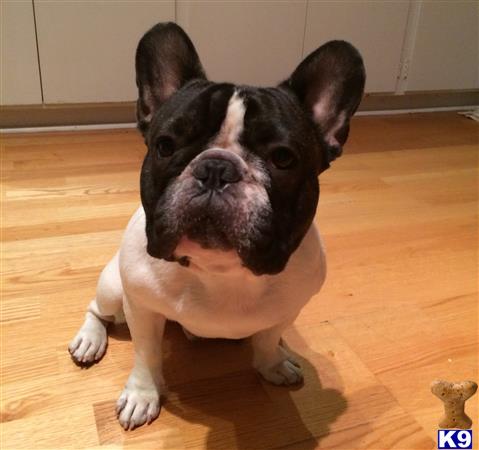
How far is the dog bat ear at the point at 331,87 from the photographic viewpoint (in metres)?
1.03

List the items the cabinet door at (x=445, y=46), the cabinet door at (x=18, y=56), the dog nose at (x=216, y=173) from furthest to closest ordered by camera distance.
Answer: the cabinet door at (x=445, y=46)
the cabinet door at (x=18, y=56)
the dog nose at (x=216, y=173)

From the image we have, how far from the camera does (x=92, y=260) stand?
1.73 metres

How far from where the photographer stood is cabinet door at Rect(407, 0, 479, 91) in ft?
11.3

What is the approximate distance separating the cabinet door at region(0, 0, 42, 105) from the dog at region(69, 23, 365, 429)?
186 centimetres

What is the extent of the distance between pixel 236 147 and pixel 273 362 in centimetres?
57

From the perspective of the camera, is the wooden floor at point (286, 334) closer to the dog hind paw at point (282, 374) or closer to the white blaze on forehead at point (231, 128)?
the dog hind paw at point (282, 374)

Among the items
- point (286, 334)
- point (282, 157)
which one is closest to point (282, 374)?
point (286, 334)

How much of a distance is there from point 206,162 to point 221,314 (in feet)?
1.05

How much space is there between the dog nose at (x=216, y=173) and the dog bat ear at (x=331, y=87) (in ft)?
0.90

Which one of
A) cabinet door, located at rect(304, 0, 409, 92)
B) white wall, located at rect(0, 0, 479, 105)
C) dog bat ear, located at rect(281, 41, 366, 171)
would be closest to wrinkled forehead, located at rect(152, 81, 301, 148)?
dog bat ear, located at rect(281, 41, 366, 171)

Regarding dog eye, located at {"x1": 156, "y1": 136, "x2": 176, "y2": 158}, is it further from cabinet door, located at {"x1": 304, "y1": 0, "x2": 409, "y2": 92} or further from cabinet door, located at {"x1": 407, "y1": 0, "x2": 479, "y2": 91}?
cabinet door, located at {"x1": 407, "y1": 0, "x2": 479, "y2": 91}

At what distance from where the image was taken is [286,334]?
1459mm

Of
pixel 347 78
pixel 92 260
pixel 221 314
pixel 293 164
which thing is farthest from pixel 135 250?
pixel 92 260

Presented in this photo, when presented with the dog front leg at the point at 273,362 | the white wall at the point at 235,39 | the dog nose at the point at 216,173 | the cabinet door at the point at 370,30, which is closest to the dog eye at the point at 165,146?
the dog nose at the point at 216,173
